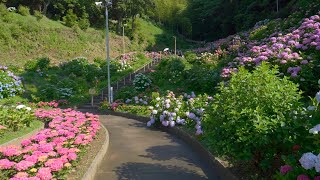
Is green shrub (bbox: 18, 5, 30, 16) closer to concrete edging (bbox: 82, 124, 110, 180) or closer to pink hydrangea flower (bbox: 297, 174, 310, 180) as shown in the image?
concrete edging (bbox: 82, 124, 110, 180)

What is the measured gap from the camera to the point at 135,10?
47969 mm

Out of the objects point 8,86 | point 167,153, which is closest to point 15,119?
point 167,153

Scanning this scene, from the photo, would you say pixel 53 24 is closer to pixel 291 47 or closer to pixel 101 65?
pixel 101 65

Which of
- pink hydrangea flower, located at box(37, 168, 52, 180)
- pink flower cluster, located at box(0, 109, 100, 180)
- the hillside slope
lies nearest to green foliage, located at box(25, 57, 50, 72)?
the hillside slope

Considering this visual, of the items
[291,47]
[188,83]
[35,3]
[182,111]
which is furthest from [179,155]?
[35,3]

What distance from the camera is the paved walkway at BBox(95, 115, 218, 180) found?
6.30 m

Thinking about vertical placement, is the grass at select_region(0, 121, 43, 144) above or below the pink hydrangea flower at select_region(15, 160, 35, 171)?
below

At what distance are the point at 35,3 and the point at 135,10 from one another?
13.8 meters

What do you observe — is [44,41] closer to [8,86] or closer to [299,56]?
[8,86]

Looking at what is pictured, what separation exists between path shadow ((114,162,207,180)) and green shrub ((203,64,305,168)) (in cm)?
124

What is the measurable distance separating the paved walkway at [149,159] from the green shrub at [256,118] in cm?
141

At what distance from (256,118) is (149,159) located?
133 inches

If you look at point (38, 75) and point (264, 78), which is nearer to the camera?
point (264, 78)

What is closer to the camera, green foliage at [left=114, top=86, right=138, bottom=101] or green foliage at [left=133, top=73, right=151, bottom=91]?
green foliage at [left=114, top=86, right=138, bottom=101]
